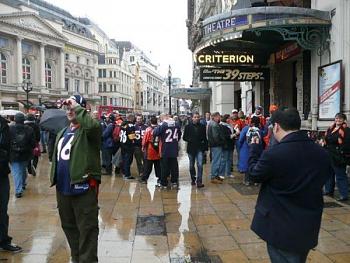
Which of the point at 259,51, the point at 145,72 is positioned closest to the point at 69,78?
the point at 145,72

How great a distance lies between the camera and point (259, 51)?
14.5m

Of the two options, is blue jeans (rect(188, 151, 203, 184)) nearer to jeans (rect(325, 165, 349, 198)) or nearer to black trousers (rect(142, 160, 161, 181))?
black trousers (rect(142, 160, 161, 181))

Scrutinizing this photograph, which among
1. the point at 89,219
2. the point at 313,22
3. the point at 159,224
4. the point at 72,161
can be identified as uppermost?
the point at 313,22

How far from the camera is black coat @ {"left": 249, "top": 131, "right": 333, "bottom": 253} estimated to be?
9.24 ft

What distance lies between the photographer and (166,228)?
6145 mm

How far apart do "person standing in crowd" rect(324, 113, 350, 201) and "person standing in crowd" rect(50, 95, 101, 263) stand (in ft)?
16.9

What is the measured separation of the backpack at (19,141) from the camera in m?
8.45

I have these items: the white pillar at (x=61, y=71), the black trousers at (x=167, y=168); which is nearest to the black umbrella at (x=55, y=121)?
the black trousers at (x=167, y=168)

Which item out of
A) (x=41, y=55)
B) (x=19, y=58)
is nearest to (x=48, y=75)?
(x=41, y=55)

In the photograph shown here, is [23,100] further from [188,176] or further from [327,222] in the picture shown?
[327,222]

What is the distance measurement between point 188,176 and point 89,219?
746 cm

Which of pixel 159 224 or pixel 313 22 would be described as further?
pixel 313 22

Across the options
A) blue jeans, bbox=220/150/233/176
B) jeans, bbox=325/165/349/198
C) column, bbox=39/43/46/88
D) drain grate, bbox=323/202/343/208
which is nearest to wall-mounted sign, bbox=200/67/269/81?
blue jeans, bbox=220/150/233/176

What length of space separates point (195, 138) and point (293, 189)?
677 centimetres
